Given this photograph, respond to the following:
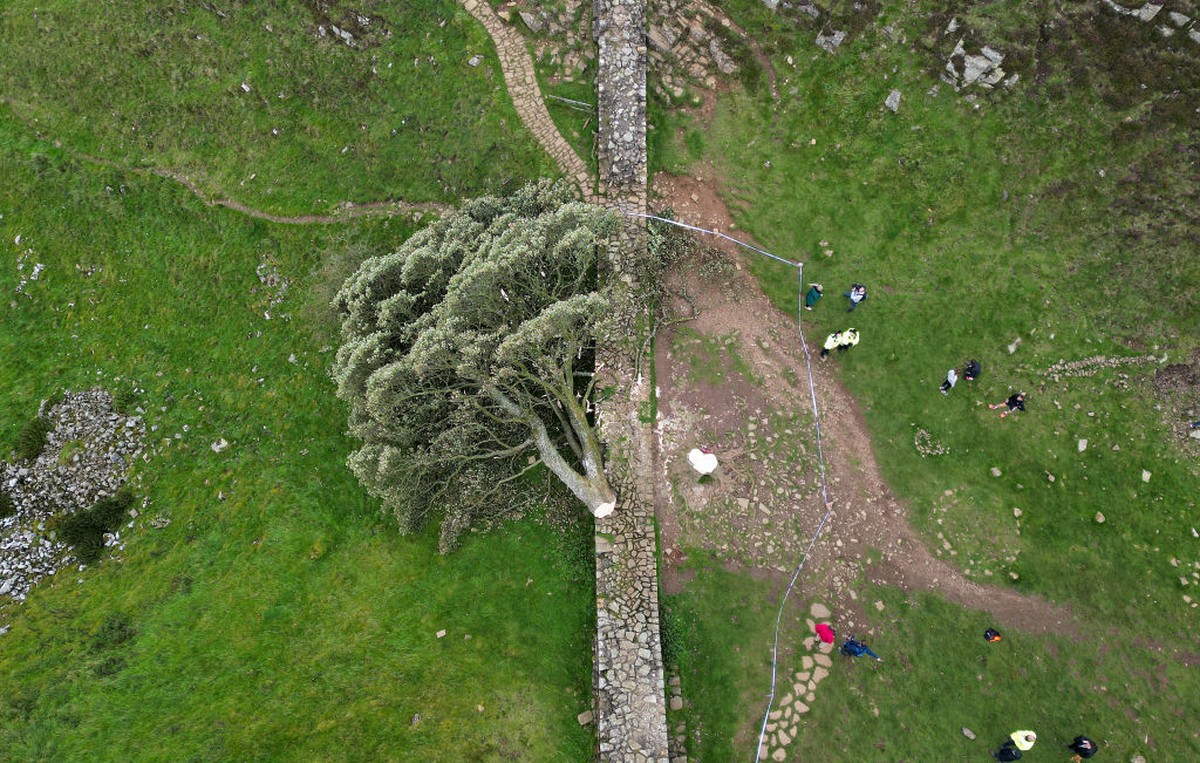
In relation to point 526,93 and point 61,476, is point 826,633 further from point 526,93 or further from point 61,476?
point 61,476

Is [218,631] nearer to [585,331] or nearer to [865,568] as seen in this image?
[585,331]

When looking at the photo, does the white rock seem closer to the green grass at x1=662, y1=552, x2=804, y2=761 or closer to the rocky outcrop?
the green grass at x1=662, y1=552, x2=804, y2=761

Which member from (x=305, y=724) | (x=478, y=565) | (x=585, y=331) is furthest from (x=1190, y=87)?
(x=305, y=724)

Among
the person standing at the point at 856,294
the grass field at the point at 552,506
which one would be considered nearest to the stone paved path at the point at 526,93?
the grass field at the point at 552,506

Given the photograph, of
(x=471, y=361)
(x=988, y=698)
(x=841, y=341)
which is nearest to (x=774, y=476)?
(x=841, y=341)

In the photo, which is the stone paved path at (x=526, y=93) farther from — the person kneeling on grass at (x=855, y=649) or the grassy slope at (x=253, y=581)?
the person kneeling on grass at (x=855, y=649)

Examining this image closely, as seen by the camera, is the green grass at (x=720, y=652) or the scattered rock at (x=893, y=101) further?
the scattered rock at (x=893, y=101)
